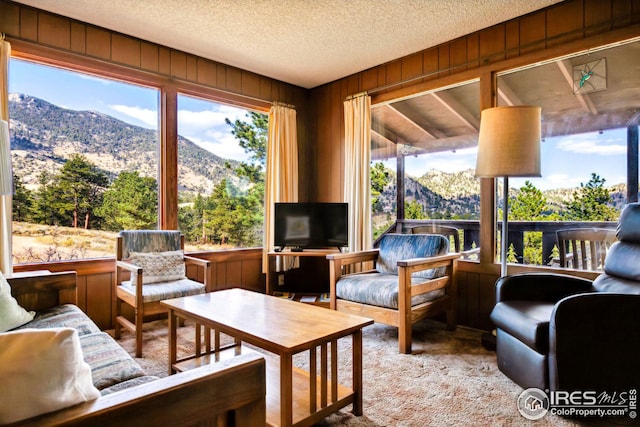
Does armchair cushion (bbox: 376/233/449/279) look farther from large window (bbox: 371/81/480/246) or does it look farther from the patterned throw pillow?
the patterned throw pillow

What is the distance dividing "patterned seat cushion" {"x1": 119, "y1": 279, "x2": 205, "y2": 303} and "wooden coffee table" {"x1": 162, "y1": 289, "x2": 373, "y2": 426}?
1.74ft

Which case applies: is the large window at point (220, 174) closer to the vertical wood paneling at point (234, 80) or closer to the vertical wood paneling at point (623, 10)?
the vertical wood paneling at point (234, 80)

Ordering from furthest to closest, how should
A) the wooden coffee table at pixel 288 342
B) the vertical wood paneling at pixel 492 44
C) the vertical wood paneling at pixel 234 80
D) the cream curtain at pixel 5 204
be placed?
the vertical wood paneling at pixel 234 80 → the vertical wood paneling at pixel 492 44 → the cream curtain at pixel 5 204 → the wooden coffee table at pixel 288 342

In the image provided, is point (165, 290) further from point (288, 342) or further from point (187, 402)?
point (187, 402)

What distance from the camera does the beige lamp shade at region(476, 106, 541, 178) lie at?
2590 mm

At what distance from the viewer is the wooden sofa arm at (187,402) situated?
2.55ft

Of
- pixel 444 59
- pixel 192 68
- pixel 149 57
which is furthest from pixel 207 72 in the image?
pixel 444 59

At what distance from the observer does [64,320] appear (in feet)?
6.46

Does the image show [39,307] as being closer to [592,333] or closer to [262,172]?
[262,172]

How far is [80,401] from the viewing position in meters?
0.81

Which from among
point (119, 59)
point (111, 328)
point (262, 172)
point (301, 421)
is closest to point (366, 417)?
point (301, 421)

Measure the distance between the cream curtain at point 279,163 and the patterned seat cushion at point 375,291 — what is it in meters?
1.39

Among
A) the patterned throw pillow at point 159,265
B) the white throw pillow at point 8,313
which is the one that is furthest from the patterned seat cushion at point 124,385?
the patterned throw pillow at point 159,265

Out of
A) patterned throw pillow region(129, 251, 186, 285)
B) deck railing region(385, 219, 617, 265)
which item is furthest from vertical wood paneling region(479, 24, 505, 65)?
patterned throw pillow region(129, 251, 186, 285)
